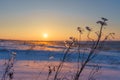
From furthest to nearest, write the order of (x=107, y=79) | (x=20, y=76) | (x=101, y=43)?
(x=107, y=79)
(x=20, y=76)
(x=101, y=43)

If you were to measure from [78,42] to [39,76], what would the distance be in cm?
541

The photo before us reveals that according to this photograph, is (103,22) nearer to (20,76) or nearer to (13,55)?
(13,55)

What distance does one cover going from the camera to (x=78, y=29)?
340cm

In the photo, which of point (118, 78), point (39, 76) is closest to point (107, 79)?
point (118, 78)

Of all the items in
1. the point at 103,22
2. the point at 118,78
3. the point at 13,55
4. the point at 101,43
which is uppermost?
the point at 103,22

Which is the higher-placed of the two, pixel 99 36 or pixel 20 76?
pixel 99 36

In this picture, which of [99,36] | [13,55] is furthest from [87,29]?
[13,55]

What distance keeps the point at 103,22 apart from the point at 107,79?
21.7ft

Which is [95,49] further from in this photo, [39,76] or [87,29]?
[39,76]

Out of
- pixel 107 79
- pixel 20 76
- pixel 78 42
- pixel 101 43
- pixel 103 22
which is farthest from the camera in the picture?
pixel 107 79

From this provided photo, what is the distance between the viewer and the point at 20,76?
8922 mm

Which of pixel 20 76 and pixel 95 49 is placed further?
pixel 20 76

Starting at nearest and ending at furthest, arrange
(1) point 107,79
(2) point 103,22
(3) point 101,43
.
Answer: (2) point 103,22
(3) point 101,43
(1) point 107,79

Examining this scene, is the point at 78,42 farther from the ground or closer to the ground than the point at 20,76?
farther from the ground
